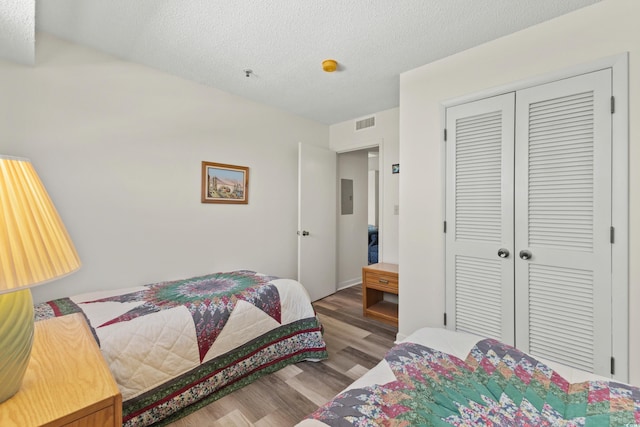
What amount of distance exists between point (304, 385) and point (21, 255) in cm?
187

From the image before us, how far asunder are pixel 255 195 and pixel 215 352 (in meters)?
1.87

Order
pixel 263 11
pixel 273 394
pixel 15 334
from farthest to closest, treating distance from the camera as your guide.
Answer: pixel 273 394 → pixel 263 11 → pixel 15 334

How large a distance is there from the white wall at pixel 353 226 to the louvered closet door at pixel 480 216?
219 cm

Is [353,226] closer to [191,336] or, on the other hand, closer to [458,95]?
[458,95]

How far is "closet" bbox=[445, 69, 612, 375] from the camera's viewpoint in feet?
5.62

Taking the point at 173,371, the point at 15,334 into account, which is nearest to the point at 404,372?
the point at 15,334

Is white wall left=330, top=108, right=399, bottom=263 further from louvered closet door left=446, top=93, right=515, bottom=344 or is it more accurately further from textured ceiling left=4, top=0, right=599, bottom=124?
louvered closet door left=446, top=93, right=515, bottom=344

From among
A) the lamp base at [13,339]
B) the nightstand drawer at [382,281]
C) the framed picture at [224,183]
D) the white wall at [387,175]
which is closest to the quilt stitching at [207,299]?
the framed picture at [224,183]

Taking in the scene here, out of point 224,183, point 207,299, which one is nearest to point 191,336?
→ point 207,299

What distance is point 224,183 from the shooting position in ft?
10.0

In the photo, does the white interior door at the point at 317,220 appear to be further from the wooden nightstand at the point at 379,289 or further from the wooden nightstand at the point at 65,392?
the wooden nightstand at the point at 65,392

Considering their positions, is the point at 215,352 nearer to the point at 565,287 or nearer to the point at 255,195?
the point at 255,195

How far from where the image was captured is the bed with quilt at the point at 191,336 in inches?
61.2

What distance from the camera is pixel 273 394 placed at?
1908mm
